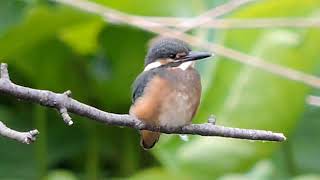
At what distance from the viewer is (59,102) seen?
107cm

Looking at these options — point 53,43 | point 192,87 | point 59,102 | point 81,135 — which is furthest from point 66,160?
point 59,102

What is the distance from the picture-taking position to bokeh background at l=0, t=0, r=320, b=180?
2326 mm

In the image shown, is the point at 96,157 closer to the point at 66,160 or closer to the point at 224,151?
the point at 66,160

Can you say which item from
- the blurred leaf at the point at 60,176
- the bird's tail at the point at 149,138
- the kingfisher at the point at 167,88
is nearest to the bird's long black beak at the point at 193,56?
the kingfisher at the point at 167,88

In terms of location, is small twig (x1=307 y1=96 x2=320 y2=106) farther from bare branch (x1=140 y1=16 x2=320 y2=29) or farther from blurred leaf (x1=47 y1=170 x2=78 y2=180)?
blurred leaf (x1=47 y1=170 x2=78 y2=180)

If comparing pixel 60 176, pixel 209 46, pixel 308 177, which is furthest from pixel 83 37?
pixel 308 177

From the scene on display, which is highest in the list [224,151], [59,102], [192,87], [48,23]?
[48,23]

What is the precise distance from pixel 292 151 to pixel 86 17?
67 centimetres

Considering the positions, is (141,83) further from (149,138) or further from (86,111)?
(86,111)

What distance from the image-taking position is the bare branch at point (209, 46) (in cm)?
229

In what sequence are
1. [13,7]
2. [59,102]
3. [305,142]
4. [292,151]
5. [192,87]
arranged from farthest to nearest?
1. [305,142]
2. [292,151]
3. [13,7]
4. [192,87]
5. [59,102]

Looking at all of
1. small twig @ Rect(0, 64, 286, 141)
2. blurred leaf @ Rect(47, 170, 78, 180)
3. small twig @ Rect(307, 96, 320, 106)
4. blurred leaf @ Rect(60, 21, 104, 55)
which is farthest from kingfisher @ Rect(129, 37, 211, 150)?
blurred leaf @ Rect(60, 21, 104, 55)

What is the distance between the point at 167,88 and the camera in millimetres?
1400

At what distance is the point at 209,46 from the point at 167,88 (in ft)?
3.11
